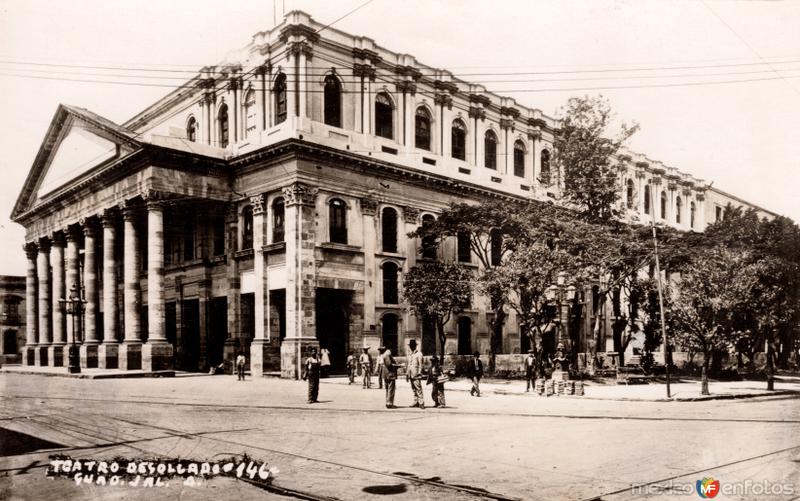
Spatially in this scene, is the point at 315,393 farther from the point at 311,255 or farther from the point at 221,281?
the point at 221,281

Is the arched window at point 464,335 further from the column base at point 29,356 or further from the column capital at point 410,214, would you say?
the column base at point 29,356

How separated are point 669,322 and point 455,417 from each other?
56.0 ft

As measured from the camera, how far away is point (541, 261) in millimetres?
26938

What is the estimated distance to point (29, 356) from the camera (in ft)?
154

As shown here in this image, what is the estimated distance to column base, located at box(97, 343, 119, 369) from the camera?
34156 millimetres

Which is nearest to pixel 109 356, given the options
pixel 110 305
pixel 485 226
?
pixel 110 305

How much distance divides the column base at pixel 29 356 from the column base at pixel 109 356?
1556cm

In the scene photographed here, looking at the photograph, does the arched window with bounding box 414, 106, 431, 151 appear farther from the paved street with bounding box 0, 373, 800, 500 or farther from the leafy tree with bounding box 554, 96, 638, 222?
the paved street with bounding box 0, 373, 800, 500

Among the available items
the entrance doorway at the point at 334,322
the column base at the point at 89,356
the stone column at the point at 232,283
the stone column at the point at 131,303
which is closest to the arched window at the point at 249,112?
the stone column at the point at 232,283

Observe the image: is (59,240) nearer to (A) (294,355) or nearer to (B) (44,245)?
(B) (44,245)

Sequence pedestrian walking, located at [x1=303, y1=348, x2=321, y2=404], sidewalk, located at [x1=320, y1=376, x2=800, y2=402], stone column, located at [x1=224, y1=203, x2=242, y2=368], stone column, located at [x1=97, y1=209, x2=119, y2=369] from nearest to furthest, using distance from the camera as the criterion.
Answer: pedestrian walking, located at [x1=303, y1=348, x2=321, y2=404] < sidewalk, located at [x1=320, y1=376, x2=800, y2=402] < stone column, located at [x1=224, y1=203, x2=242, y2=368] < stone column, located at [x1=97, y1=209, x2=119, y2=369]

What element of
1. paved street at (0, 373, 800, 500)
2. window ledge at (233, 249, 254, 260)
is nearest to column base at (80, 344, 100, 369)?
window ledge at (233, 249, 254, 260)

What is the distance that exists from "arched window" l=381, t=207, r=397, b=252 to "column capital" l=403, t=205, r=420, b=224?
0.55 m

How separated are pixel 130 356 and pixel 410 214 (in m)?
15.6
